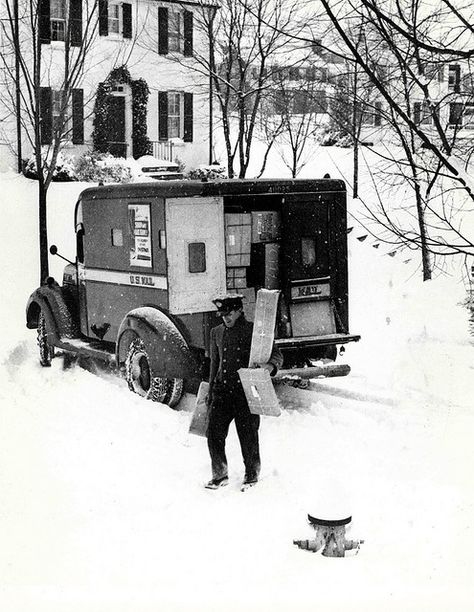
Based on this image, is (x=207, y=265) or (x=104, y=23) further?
(x=104, y=23)

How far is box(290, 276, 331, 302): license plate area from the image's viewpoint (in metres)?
10.8

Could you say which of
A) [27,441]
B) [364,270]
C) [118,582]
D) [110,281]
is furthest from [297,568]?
[364,270]

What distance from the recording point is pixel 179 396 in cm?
1060

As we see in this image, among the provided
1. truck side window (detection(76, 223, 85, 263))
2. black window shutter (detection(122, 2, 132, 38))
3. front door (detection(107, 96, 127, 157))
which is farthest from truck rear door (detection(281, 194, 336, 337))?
black window shutter (detection(122, 2, 132, 38))

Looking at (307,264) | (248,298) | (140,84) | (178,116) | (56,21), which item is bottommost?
(248,298)

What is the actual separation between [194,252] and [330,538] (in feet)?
15.3

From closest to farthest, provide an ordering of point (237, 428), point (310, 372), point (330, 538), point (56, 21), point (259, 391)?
point (330, 538) < point (259, 391) < point (237, 428) < point (310, 372) < point (56, 21)

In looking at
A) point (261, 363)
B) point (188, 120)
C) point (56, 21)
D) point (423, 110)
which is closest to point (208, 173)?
point (188, 120)

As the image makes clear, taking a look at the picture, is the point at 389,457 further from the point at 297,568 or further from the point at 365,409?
the point at 297,568

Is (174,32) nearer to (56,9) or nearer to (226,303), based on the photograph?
(56,9)

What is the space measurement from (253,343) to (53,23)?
75.3ft

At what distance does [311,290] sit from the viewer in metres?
10.9

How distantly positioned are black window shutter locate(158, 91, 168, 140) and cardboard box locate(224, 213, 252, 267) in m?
21.6

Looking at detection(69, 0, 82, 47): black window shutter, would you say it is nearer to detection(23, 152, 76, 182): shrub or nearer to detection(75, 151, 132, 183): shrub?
detection(23, 152, 76, 182): shrub
